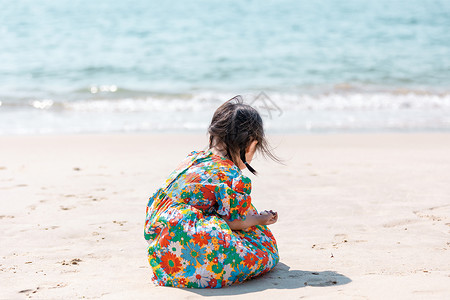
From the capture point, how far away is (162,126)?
7910mm

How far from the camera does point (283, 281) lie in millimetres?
2746

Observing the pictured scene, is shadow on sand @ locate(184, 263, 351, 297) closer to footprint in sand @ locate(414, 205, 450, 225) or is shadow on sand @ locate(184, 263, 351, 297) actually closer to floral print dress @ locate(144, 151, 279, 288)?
floral print dress @ locate(144, 151, 279, 288)

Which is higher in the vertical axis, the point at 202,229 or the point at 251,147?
the point at 251,147

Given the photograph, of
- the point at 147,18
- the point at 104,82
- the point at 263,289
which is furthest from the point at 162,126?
the point at 147,18

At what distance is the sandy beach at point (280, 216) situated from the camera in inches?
106

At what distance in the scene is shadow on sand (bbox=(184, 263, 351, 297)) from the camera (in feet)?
8.55

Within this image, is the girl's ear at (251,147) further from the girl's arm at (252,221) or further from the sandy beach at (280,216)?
the sandy beach at (280,216)

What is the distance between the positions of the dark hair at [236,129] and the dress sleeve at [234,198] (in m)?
0.13

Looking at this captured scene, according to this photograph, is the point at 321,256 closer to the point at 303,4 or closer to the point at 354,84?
the point at 354,84

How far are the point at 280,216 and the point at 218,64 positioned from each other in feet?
30.5

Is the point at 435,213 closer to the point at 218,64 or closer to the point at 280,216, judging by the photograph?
the point at 280,216

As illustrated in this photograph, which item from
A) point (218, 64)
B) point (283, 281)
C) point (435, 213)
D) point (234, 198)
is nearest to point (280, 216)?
point (435, 213)

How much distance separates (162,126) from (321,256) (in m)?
4.98

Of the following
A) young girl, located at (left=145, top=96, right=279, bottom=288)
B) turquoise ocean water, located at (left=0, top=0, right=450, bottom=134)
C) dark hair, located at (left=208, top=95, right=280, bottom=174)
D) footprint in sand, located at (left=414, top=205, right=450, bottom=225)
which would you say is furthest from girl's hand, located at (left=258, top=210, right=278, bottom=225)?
turquoise ocean water, located at (left=0, top=0, right=450, bottom=134)
